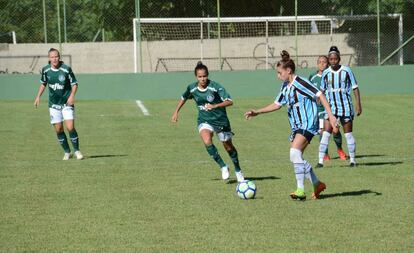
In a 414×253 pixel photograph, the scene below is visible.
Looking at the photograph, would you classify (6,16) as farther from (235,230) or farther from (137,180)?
(235,230)

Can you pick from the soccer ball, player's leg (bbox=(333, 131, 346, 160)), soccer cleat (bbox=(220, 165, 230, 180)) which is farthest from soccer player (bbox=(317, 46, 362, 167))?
the soccer ball

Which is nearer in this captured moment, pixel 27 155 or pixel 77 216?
pixel 77 216

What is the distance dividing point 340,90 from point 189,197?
484 centimetres

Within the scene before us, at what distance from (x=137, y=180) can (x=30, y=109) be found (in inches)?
714

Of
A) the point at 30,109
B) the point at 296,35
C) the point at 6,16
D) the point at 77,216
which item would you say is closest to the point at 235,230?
the point at 77,216

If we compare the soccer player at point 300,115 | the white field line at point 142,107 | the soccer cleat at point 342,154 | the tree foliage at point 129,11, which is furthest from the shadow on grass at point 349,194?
the tree foliage at point 129,11

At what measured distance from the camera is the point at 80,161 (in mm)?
18375

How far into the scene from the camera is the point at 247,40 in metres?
43.0

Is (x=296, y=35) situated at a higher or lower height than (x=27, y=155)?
higher

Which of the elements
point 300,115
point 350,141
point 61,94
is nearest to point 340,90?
point 350,141

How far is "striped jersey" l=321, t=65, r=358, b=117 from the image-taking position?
1720cm

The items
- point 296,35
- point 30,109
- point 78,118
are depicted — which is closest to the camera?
point 78,118

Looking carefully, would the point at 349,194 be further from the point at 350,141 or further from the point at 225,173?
the point at 350,141

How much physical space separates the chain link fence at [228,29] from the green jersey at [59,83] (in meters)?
19.9
